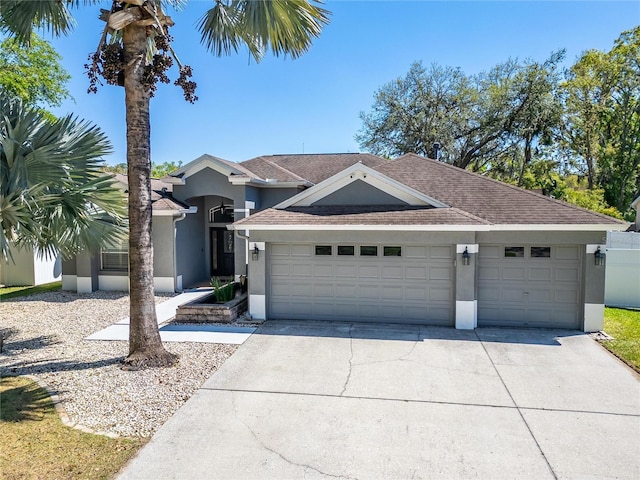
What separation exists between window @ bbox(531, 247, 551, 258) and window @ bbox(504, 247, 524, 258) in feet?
0.85

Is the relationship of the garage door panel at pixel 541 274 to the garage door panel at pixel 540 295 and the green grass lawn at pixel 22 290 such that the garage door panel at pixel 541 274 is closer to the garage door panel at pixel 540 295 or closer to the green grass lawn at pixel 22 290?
the garage door panel at pixel 540 295

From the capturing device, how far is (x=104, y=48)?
7258mm

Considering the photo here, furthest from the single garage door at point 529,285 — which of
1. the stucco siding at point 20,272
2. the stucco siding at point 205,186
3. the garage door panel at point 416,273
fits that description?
the stucco siding at point 20,272

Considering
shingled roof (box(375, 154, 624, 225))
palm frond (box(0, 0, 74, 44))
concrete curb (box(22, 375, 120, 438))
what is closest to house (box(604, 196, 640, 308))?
shingled roof (box(375, 154, 624, 225))

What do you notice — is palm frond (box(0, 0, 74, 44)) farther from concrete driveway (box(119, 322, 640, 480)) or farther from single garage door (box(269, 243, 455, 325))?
concrete driveway (box(119, 322, 640, 480))

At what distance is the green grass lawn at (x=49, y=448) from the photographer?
441cm

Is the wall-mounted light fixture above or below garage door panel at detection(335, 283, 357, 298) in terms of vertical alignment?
above

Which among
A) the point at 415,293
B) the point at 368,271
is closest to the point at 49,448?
the point at 368,271

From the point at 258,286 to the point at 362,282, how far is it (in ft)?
9.41

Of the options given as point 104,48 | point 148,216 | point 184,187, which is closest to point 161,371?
point 148,216

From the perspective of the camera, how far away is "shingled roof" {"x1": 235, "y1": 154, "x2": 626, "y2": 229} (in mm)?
9742

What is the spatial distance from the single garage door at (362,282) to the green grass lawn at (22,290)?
10.8 m

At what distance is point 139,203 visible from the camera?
746cm

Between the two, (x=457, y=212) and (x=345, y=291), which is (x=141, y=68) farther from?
(x=457, y=212)
